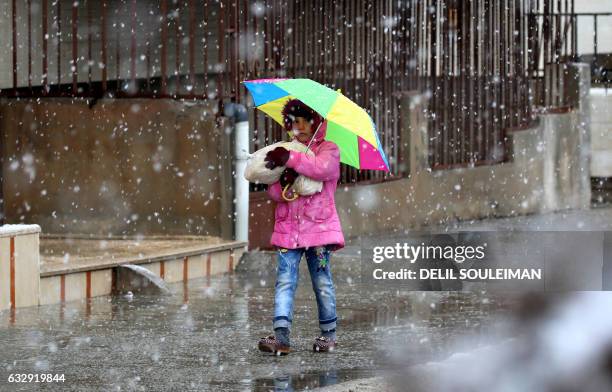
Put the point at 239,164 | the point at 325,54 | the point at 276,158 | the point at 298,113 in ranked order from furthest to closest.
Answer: the point at 325,54 < the point at 239,164 < the point at 298,113 < the point at 276,158

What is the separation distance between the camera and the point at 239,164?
1459cm

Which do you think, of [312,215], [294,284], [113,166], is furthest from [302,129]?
[113,166]

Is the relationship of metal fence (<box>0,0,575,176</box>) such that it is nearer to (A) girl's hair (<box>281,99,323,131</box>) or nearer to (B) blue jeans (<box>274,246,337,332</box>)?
(A) girl's hair (<box>281,99,323,131</box>)

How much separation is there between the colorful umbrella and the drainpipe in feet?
14.2

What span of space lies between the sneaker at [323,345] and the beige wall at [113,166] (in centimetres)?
484

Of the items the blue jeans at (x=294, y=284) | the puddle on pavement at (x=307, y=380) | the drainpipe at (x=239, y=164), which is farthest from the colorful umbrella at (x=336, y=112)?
the drainpipe at (x=239, y=164)

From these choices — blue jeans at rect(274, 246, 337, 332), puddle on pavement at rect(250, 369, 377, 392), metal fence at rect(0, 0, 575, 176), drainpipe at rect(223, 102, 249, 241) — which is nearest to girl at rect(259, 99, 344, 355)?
blue jeans at rect(274, 246, 337, 332)

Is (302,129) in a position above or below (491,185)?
above

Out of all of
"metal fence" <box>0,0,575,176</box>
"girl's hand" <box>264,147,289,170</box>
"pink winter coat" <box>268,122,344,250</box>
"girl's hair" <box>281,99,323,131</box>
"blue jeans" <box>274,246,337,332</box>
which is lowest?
"blue jeans" <box>274,246,337,332</box>

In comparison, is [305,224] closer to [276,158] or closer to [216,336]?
[276,158]

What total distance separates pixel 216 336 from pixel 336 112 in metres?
1.87

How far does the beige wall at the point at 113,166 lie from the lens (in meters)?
14.6

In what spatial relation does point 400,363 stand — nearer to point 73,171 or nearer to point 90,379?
point 90,379

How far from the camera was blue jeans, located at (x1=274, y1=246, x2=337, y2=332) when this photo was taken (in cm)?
976
